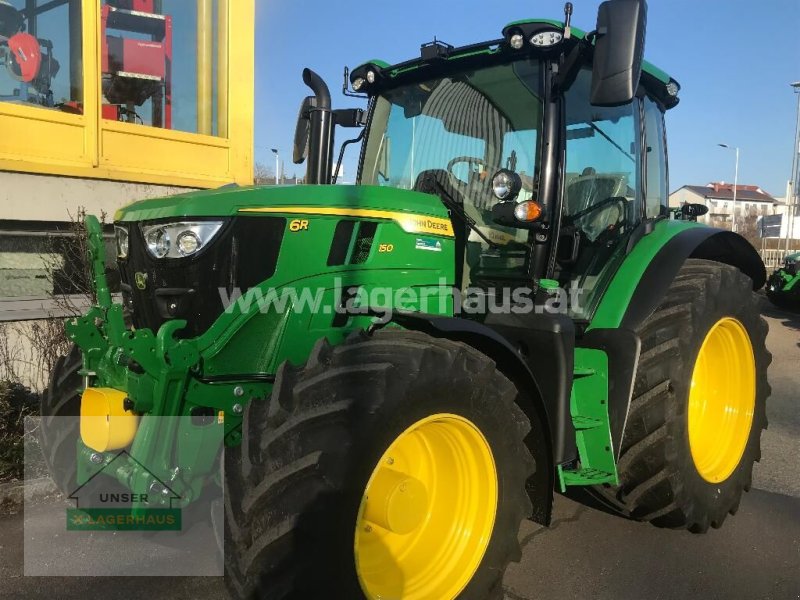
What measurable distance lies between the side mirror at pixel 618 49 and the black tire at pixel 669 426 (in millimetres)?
1268

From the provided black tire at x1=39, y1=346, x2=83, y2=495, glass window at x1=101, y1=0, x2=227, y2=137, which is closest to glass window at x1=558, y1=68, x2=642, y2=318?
black tire at x1=39, y1=346, x2=83, y2=495

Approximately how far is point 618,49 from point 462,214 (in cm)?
105

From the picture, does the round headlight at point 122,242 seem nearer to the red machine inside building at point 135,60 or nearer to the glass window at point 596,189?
the glass window at point 596,189

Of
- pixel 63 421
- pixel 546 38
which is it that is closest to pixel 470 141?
pixel 546 38

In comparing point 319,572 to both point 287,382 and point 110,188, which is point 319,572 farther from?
point 110,188

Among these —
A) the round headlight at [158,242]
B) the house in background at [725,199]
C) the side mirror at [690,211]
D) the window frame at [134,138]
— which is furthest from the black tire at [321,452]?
the house in background at [725,199]

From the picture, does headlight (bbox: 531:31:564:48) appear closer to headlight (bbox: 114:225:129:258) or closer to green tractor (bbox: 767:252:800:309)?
headlight (bbox: 114:225:129:258)

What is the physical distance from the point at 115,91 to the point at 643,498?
556cm

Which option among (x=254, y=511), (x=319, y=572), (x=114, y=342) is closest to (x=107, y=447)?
(x=114, y=342)

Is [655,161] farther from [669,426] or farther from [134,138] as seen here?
[134,138]

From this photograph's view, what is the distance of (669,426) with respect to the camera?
331 cm

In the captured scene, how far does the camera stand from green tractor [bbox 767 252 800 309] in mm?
13633

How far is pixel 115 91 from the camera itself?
19.7 ft

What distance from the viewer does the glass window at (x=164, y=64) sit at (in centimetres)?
598
